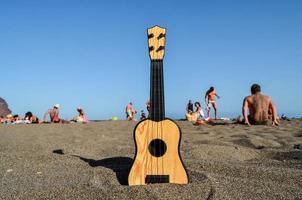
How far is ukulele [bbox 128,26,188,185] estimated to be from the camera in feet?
10.1

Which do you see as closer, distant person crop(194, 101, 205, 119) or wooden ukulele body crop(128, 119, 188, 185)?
wooden ukulele body crop(128, 119, 188, 185)

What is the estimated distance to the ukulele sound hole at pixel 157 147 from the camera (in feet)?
10.3

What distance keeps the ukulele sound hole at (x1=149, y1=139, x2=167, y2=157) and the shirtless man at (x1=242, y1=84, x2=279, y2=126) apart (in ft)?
20.8

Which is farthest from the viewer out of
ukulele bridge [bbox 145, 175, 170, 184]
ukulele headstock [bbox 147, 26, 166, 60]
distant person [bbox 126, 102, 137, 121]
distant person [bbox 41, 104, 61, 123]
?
distant person [bbox 126, 102, 137, 121]

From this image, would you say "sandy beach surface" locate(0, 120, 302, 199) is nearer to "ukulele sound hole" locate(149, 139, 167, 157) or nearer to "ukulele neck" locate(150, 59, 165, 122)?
"ukulele sound hole" locate(149, 139, 167, 157)

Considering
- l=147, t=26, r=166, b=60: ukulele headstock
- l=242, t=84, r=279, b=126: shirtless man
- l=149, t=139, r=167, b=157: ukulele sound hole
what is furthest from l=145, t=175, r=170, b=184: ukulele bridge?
l=242, t=84, r=279, b=126: shirtless man

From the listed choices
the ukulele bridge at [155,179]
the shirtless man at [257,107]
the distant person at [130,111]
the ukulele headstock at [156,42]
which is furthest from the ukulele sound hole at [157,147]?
the distant person at [130,111]

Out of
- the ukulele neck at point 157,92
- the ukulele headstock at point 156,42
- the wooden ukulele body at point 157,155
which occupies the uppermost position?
the ukulele headstock at point 156,42

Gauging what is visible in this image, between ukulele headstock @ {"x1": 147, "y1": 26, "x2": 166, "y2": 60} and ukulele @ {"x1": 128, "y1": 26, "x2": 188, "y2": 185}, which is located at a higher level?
ukulele headstock @ {"x1": 147, "y1": 26, "x2": 166, "y2": 60}

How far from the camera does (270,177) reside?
3.28 metres

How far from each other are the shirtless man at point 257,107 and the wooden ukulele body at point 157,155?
6326 mm

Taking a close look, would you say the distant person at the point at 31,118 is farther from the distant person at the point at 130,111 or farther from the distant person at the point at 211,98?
the distant person at the point at 211,98

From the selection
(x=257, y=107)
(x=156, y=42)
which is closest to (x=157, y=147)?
(x=156, y=42)

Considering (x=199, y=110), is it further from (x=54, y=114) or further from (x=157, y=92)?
(x=157, y=92)
